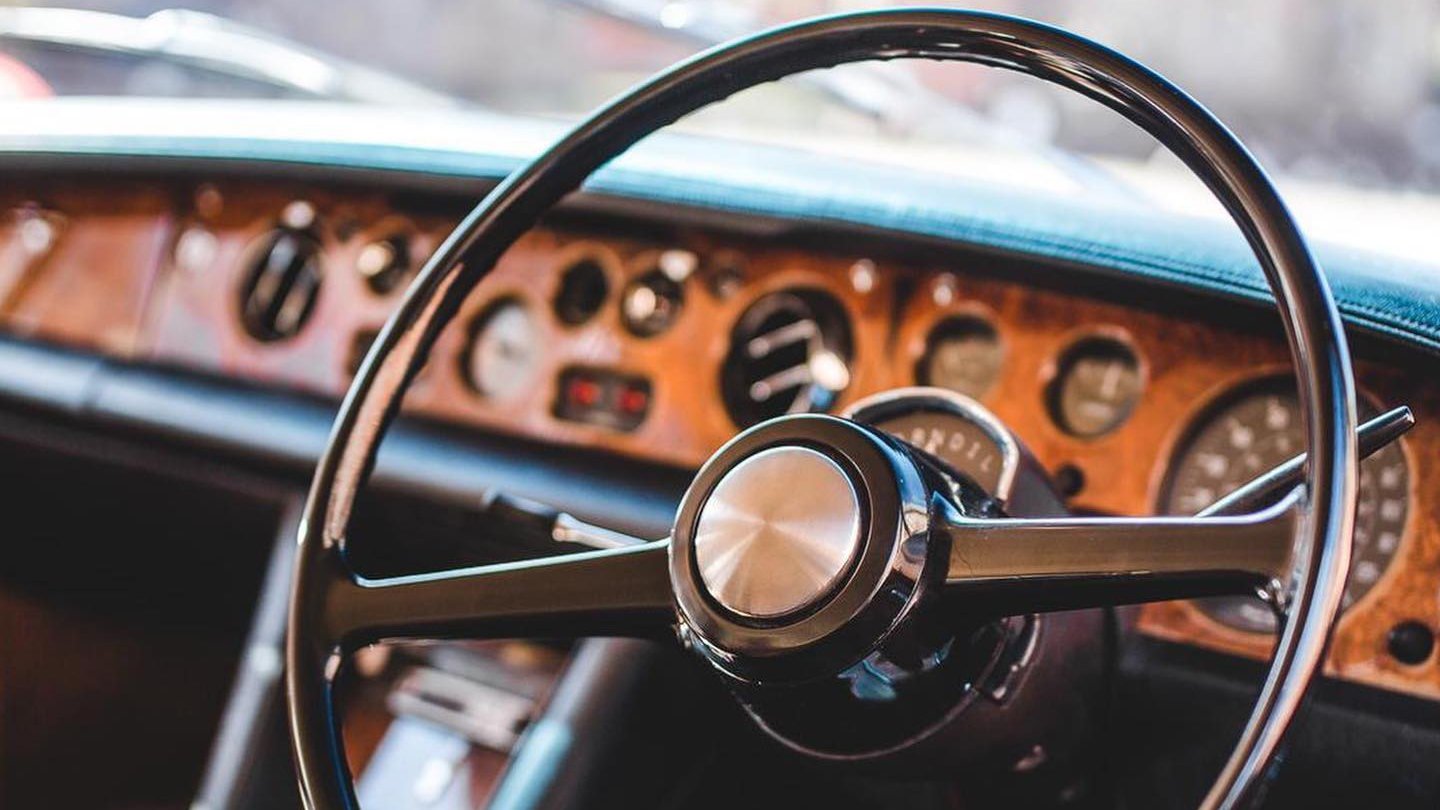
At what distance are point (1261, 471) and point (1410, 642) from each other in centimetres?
Result: 15

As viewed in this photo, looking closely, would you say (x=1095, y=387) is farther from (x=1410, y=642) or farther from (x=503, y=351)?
(x=503, y=351)

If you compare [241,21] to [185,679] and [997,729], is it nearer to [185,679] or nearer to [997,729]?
[185,679]

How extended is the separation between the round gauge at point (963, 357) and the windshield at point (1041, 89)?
21cm

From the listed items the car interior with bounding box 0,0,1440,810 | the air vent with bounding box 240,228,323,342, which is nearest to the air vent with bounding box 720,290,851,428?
the car interior with bounding box 0,0,1440,810

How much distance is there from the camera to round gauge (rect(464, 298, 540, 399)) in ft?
4.41

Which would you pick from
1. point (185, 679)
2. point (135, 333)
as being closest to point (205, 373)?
point (135, 333)

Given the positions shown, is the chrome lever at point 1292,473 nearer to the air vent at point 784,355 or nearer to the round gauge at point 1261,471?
the round gauge at point 1261,471

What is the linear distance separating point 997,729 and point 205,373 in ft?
3.54

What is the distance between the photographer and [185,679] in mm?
1767

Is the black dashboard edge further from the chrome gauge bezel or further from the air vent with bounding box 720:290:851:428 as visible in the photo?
the chrome gauge bezel

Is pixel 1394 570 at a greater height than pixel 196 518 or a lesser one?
greater

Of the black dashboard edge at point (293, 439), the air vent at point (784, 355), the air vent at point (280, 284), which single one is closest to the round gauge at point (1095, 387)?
the air vent at point (784, 355)

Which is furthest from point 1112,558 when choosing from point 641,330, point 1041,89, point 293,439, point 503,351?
point 1041,89

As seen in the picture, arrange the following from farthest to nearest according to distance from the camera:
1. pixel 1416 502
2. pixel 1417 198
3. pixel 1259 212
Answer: pixel 1417 198 → pixel 1416 502 → pixel 1259 212
